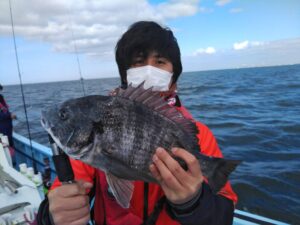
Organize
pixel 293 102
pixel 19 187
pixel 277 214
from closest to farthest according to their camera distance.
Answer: pixel 19 187
pixel 277 214
pixel 293 102

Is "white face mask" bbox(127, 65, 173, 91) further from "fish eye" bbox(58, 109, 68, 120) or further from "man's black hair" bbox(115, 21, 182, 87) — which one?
"fish eye" bbox(58, 109, 68, 120)

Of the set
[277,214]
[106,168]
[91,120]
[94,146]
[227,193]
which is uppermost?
[91,120]

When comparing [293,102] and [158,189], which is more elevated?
[158,189]

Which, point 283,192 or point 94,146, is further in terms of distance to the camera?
point 283,192

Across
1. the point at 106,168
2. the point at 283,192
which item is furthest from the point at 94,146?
the point at 283,192

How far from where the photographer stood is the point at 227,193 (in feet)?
7.48

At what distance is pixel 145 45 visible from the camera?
2.72 m

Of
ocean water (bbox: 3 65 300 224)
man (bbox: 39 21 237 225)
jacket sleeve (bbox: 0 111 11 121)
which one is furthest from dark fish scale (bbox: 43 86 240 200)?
jacket sleeve (bbox: 0 111 11 121)

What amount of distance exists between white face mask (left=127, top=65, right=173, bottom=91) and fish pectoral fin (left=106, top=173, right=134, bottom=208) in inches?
41.1

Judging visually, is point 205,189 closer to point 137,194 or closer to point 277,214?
point 137,194

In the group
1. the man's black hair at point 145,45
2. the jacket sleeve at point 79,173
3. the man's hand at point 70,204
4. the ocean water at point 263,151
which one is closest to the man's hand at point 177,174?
the man's hand at point 70,204

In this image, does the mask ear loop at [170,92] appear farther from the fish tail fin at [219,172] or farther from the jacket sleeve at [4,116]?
the jacket sleeve at [4,116]

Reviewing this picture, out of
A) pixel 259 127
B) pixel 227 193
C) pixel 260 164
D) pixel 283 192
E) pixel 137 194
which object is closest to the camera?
pixel 227 193

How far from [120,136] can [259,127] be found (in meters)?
13.4
